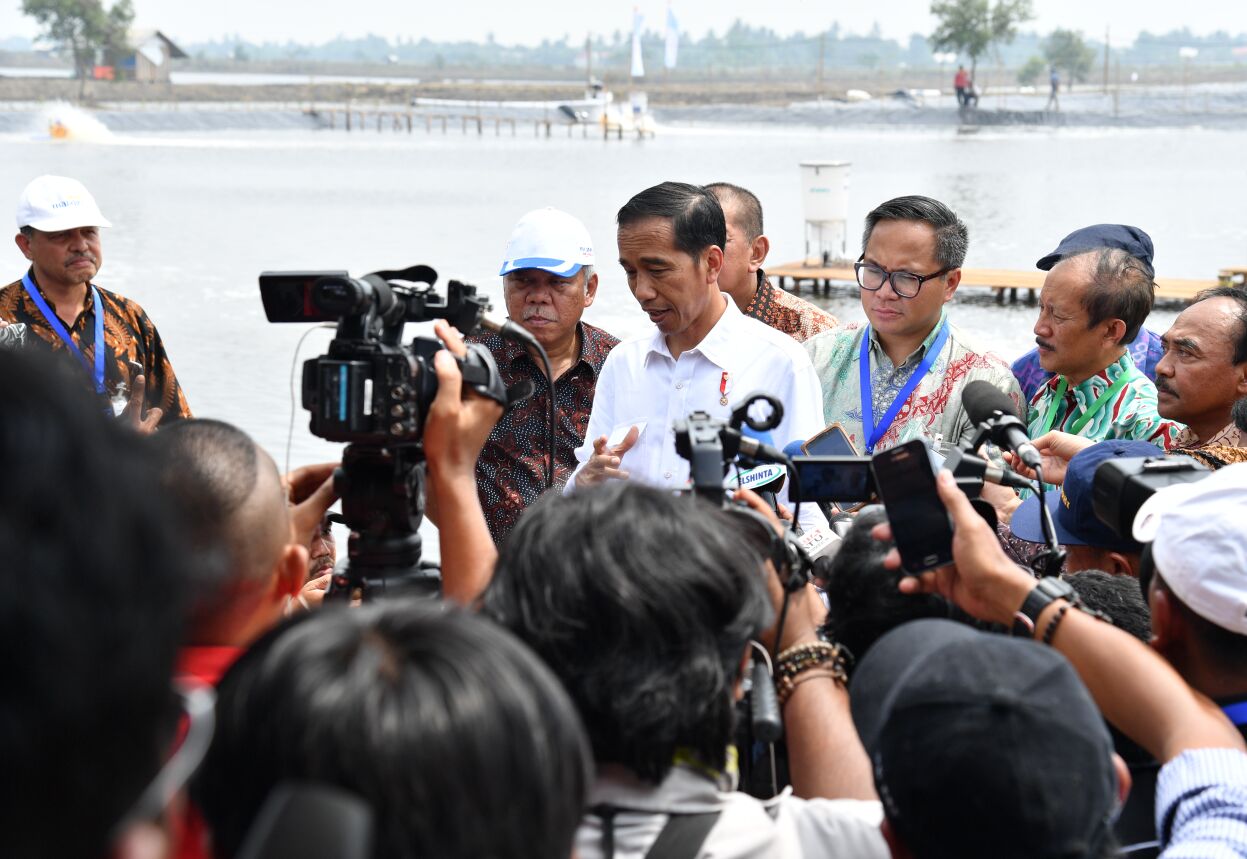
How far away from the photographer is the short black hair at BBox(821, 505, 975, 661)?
227 cm

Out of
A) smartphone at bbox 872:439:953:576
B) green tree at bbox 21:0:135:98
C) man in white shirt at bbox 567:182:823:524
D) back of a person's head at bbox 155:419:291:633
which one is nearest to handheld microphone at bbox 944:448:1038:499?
smartphone at bbox 872:439:953:576

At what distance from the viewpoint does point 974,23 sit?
94500 millimetres

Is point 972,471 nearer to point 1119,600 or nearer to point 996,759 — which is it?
point 1119,600

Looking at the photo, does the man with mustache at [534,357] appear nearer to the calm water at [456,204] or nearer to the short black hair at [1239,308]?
the short black hair at [1239,308]

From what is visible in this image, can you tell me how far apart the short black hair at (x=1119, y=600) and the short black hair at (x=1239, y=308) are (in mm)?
1885

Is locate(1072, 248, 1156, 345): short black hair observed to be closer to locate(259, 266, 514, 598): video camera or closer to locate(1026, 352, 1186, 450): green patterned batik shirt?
locate(1026, 352, 1186, 450): green patterned batik shirt

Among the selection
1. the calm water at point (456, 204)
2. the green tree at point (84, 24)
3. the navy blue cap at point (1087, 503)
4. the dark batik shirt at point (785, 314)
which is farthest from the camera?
the green tree at point (84, 24)

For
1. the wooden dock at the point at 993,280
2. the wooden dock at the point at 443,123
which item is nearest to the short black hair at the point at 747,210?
the wooden dock at the point at 993,280

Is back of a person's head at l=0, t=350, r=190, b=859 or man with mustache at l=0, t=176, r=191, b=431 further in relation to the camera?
man with mustache at l=0, t=176, r=191, b=431

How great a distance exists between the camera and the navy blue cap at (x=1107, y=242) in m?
4.38

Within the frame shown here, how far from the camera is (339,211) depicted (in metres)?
29.3

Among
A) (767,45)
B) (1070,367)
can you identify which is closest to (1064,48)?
(767,45)

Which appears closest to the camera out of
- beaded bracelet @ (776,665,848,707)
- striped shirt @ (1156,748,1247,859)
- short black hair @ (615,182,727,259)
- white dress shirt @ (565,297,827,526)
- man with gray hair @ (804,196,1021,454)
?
striped shirt @ (1156,748,1247,859)

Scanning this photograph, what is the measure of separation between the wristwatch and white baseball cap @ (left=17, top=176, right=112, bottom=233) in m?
4.26
